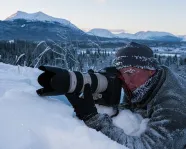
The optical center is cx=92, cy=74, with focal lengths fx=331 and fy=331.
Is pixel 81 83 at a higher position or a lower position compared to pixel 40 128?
higher

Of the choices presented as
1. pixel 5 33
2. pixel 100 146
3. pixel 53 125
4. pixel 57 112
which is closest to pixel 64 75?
pixel 57 112

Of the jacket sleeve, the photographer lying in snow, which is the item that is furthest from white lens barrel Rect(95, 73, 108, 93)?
the jacket sleeve

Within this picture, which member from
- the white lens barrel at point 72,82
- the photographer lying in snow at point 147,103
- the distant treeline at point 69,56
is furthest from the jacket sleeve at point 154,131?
the distant treeline at point 69,56

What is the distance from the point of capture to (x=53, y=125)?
1.54 m

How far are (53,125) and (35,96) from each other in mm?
375

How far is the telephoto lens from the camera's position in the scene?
5.81 feet

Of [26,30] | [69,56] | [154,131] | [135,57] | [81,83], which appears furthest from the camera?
[26,30]

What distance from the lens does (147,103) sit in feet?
6.50

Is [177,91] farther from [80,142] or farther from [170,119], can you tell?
[80,142]

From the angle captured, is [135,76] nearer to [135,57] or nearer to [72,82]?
[135,57]

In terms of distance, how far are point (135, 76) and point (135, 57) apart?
0.11 metres

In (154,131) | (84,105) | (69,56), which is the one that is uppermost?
(84,105)

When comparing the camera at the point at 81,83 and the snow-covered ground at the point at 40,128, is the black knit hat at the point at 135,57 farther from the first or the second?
the snow-covered ground at the point at 40,128

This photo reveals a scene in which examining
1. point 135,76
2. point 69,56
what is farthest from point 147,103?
point 69,56
